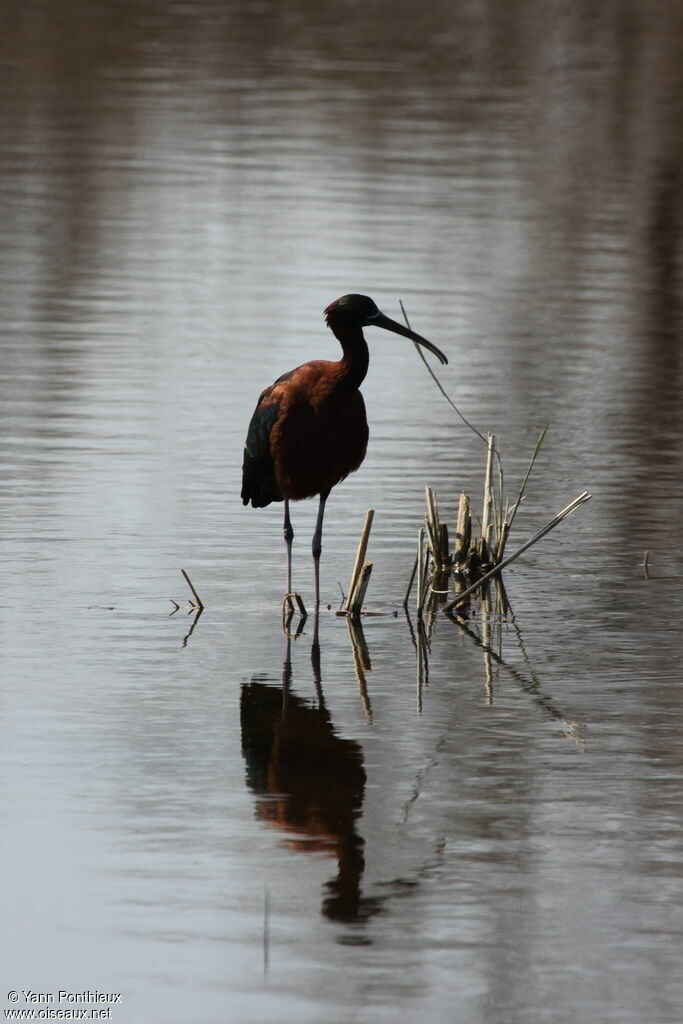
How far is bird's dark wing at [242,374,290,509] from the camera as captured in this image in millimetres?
10250

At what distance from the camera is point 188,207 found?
2762cm

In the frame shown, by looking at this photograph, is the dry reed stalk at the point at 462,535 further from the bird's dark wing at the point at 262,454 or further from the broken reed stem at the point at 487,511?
the bird's dark wing at the point at 262,454

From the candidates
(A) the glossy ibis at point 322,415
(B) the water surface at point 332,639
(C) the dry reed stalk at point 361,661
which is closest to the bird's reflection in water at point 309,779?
(B) the water surface at point 332,639

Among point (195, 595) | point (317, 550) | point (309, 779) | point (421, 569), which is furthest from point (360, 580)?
point (309, 779)

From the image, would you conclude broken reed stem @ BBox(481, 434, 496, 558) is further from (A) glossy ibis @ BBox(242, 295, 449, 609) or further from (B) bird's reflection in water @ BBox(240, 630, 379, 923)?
(B) bird's reflection in water @ BBox(240, 630, 379, 923)

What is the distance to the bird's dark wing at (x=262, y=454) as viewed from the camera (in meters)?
10.2

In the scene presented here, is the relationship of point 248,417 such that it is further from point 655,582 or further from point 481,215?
point 481,215

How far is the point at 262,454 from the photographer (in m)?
10.4

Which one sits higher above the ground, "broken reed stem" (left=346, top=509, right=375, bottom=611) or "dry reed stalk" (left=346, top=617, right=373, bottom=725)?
"broken reed stem" (left=346, top=509, right=375, bottom=611)

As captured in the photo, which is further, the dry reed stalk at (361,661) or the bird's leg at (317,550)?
the bird's leg at (317,550)

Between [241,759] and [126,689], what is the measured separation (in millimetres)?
972

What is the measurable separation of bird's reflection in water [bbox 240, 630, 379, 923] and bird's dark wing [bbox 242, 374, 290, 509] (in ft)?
4.92

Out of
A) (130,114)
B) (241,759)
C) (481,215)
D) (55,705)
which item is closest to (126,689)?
(55,705)

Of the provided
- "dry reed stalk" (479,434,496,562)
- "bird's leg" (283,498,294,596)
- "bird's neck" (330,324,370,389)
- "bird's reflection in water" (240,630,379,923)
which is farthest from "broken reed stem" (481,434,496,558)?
"bird's reflection in water" (240,630,379,923)
